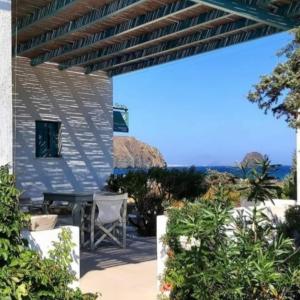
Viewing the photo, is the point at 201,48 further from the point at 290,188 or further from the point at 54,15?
the point at 290,188

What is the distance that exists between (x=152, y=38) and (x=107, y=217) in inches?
159

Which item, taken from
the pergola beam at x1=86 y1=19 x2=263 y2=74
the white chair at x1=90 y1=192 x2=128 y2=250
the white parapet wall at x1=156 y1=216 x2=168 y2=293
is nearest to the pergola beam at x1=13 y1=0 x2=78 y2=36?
the pergola beam at x1=86 y1=19 x2=263 y2=74

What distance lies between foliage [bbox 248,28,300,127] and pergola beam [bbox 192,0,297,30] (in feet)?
11.3

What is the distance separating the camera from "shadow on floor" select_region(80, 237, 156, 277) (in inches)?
285

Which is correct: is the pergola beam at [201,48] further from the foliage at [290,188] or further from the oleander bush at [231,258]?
the oleander bush at [231,258]

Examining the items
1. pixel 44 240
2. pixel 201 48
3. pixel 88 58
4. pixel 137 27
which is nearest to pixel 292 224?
pixel 44 240

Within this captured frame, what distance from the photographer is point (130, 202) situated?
12.4 m

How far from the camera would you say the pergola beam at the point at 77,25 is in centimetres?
869

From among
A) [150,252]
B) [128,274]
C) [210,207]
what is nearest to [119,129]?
[150,252]

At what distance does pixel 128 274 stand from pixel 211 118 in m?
19.9

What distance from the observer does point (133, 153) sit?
6222cm

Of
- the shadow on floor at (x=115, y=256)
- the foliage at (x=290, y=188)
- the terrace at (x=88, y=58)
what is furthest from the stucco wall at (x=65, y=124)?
the foliage at (x=290, y=188)

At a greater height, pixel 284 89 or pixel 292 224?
pixel 284 89

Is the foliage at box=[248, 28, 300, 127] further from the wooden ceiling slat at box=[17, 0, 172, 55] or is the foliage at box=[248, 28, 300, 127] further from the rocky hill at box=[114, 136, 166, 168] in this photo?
the rocky hill at box=[114, 136, 166, 168]
